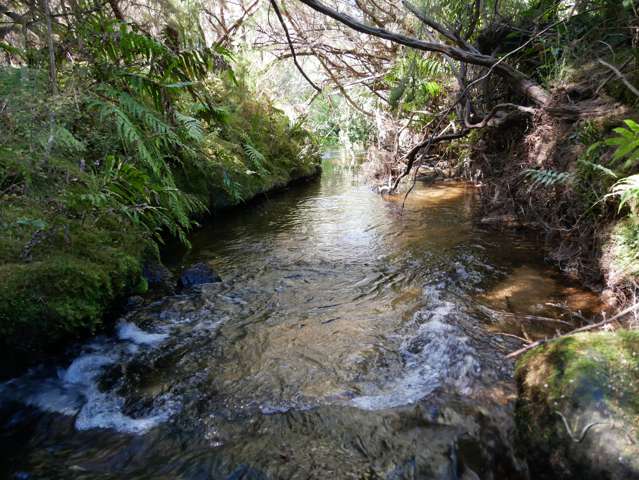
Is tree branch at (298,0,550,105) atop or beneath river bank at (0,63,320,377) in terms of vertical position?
atop

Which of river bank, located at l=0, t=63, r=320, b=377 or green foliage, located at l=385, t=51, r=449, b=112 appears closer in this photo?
river bank, located at l=0, t=63, r=320, b=377

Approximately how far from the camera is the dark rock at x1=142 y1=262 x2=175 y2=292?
13.0ft

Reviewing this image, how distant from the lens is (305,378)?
2.57 metres

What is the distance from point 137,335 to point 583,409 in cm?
294

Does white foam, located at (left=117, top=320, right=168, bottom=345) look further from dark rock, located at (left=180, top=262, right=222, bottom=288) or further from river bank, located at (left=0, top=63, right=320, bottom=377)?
dark rock, located at (left=180, top=262, right=222, bottom=288)

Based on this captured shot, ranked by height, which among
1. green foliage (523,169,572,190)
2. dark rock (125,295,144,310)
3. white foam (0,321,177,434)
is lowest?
white foam (0,321,177,434)

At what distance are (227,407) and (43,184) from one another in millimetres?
2114

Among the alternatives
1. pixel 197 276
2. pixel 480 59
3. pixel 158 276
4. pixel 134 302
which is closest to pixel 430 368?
pixel 197 276

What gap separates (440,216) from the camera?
20.6ft

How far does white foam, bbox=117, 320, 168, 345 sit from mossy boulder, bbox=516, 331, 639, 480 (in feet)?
8.26

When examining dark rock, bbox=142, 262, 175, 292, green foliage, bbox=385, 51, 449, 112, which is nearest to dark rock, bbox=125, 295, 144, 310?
dark rock, bbox=142, 262, 175, 292

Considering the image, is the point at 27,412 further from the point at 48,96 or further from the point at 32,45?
the point at 32,45

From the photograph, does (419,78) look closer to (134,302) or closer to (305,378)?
(134,302)

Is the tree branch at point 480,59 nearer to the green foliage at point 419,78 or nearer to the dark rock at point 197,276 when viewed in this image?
the green foliage at point 419,78
